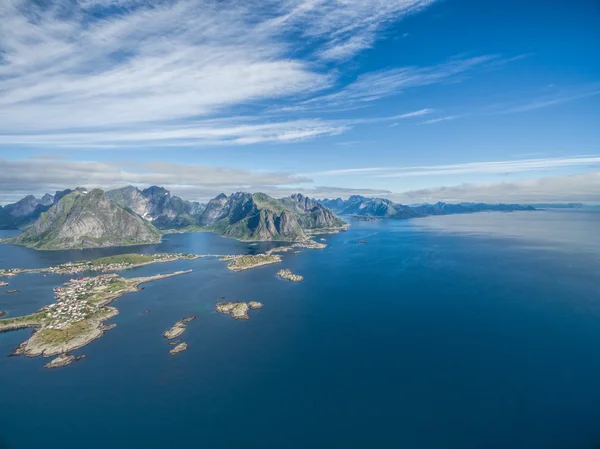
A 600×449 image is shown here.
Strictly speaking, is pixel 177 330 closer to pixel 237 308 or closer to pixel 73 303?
pixel 237 308

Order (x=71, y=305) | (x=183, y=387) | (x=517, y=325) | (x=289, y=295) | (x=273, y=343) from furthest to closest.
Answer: (x=289, y=295)
(x=71, y=305)
(x=517, y=325)
(x=273, y=343)
(x=183, y=387)

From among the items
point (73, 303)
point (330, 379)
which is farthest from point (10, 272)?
point (330, 379)

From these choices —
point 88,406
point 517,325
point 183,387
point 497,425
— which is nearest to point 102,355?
point 88,406

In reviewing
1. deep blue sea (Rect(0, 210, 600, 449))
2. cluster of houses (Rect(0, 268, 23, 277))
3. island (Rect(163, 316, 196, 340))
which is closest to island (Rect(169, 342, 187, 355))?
deep blue sea (Rect(0, 210, 600, 449))

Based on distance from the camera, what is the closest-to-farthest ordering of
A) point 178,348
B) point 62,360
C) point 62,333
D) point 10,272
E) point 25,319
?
point 62,360 → point 178,348 → point 62,333 → point 25,319 → point 10,272

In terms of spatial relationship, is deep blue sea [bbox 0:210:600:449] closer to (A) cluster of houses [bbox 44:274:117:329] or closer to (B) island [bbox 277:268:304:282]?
(A) cluster of houses [bbox 44:274:117:329]

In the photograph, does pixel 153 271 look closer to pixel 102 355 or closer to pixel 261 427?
pixel 102 355
